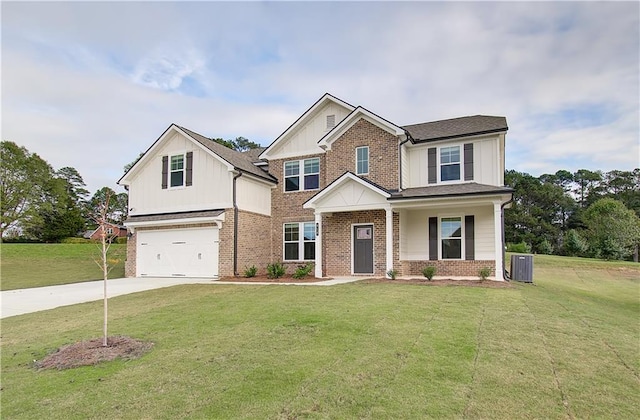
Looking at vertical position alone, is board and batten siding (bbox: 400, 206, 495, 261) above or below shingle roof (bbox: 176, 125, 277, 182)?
below

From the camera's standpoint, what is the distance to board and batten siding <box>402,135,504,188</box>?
1538cm

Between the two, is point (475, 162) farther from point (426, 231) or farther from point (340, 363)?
point (340, 363)

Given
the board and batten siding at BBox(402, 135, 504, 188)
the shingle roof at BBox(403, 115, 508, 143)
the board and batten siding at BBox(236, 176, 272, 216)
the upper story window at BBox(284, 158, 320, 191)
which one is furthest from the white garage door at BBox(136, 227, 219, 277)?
the shingle roof at BBox(403, 115, 508, 143)

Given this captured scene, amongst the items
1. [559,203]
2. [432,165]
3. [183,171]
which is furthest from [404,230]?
[559,203]

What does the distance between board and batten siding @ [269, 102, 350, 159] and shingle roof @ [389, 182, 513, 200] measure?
5.36m

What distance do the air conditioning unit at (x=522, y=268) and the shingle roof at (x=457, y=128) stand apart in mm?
5266

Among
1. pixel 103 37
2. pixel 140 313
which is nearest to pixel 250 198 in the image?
pixel 103 37

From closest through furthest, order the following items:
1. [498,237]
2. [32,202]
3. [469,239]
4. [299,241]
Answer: [498,237] < [469,239] < [299,241] < [32,202]

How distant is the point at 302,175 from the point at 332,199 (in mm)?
3556

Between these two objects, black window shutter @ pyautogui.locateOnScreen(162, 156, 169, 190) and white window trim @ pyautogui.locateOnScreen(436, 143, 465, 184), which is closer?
white window trim @ pyautogui.locateOnScreen(436, 143, 465, 184)

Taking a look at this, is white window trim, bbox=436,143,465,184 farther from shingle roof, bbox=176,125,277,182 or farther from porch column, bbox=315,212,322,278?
shingle roof, bbox=176,125,277,182

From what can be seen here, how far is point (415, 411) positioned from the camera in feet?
11.9

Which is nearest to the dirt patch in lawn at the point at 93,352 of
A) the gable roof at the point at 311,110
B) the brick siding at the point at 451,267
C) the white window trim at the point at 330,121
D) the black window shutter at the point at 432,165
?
the brick siding at the point at 451,267

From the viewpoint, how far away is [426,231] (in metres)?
16.1
